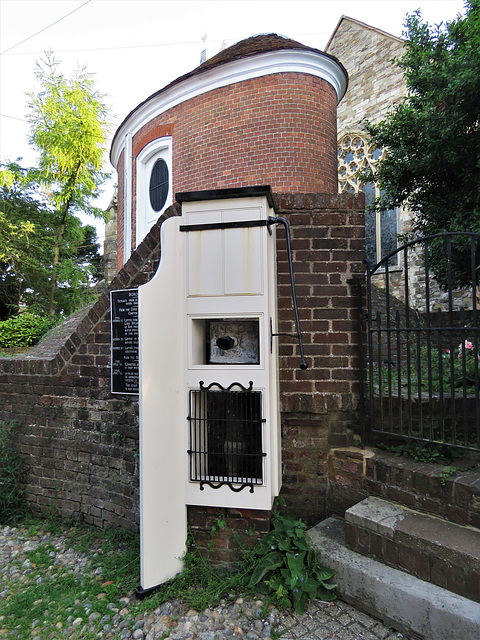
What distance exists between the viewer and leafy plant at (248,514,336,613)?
92.0 inches

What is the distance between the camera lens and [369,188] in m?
12.1

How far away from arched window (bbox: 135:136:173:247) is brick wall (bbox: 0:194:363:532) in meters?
7.12

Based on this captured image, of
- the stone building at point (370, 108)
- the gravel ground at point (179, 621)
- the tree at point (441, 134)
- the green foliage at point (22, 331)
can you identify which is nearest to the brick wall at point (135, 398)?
the gravel ground at point (179, 621)

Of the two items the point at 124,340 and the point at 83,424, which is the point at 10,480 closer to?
the point at 83,424

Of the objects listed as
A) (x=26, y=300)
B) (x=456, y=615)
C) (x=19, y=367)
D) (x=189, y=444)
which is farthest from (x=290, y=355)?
(x=26, y=300)

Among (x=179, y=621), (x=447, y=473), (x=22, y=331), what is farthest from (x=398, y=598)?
(x=22, y=331)

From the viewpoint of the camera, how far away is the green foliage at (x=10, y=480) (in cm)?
384

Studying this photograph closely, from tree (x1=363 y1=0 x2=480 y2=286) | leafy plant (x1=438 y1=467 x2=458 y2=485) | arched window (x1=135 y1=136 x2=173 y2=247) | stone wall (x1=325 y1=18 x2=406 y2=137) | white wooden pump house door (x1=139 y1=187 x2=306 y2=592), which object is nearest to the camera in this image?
leafy plant (x1=438 y1=467 x2=458 y2=485)

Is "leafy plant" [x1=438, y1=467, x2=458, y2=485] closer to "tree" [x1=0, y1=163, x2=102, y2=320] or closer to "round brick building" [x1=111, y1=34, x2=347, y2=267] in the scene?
"round brick building" [x1=111, y1=34, x2=347, y2=267]

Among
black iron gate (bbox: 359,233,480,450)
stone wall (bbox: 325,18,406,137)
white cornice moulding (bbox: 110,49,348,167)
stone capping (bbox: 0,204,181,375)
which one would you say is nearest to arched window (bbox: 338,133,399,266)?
stone wall (bbox: 325,18,406,137)

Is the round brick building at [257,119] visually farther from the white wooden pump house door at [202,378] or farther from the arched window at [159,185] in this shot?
the white wooden pump house door at [202,378]

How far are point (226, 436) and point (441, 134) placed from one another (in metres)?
5.15

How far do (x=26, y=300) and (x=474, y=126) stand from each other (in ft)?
44.4

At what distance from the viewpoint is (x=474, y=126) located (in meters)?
5.34
